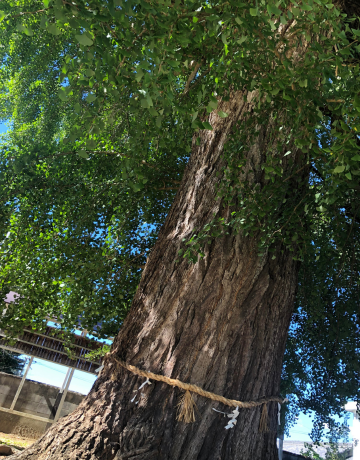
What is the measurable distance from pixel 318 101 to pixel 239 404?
147cm

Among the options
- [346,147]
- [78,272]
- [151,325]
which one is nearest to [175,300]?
[151,325]

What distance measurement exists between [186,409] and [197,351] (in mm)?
281

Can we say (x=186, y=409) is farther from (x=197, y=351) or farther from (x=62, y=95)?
(x=62, y=95)

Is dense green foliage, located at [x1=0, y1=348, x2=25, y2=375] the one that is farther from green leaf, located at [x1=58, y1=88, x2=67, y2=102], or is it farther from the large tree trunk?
green leaf, located at [x1=58, y1=88, x2=67, y2=102]

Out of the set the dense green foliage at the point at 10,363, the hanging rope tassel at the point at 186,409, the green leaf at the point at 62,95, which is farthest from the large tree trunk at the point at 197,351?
the dense green foliage at the point at 10,363

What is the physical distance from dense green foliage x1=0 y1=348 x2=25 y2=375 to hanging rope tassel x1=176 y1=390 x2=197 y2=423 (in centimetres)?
912

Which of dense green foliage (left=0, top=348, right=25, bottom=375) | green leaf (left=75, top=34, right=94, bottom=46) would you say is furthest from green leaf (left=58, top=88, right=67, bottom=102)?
dense green foliage (left=0, top=348, right=25, bottom=375)

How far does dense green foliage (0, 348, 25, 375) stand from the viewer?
973 cm

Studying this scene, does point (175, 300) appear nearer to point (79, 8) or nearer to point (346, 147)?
point (346, 147)

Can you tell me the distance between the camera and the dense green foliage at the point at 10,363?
383 inches

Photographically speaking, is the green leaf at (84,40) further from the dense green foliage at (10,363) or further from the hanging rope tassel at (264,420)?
the dense green foliage at (10,363)

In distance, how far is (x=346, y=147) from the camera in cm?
148

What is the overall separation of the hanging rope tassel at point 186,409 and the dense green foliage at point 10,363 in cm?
912

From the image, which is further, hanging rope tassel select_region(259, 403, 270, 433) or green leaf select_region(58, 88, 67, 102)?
hanging rope tassel select_region(259, 403, 270, 433)
